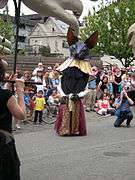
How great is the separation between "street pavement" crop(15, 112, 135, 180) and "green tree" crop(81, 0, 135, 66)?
21657 mm

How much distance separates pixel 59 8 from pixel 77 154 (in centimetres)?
361

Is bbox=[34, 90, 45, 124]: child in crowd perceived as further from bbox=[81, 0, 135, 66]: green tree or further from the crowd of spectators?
bbox=[81, 0, 135, 66]: green tree

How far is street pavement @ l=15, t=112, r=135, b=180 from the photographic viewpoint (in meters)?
6.80

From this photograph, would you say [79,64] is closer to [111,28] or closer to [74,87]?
[74,87]

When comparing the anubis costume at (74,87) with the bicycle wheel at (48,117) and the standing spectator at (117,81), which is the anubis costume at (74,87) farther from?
the standing spectator at (117,81)

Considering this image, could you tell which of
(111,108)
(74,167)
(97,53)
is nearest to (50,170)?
(74,167)

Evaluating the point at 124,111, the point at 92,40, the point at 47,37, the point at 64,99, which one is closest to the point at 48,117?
the point at 124,111

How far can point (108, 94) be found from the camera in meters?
16.3

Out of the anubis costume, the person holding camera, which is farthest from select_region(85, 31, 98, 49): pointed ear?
the person holding camera

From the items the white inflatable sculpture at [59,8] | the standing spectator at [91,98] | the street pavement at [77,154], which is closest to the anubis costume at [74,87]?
the street pavement at [77,154]

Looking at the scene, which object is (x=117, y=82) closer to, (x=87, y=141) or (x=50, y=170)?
(x=87, y=141)

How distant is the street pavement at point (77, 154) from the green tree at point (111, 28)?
71.1ft

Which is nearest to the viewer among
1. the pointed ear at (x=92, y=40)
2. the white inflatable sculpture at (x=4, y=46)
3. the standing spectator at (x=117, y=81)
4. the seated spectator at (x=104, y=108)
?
the white inflatable sculpture at (x=4, y=46)

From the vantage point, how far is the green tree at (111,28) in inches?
1313
